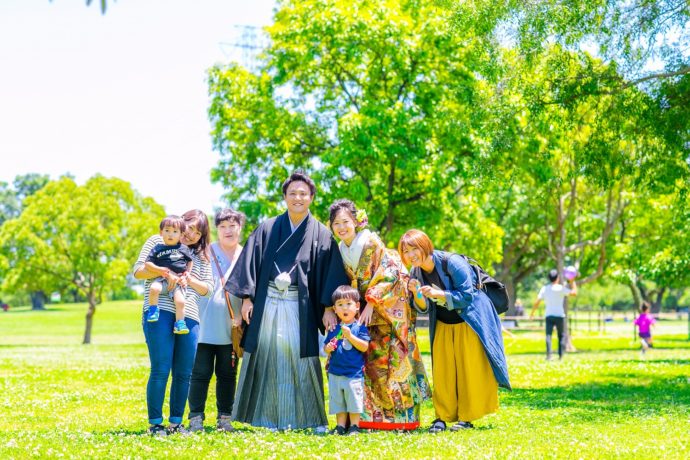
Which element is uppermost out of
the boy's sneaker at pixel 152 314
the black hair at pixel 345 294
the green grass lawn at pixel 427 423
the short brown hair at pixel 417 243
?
the short brown hair at pixel 417 243

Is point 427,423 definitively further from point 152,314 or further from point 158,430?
point 152,314

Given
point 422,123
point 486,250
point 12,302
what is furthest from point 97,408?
point 12,302

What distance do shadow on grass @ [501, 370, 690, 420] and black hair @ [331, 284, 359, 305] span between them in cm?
354

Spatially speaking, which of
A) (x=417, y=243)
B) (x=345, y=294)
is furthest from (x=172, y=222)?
(x=417, y=243)

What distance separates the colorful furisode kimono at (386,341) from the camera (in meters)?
8.39

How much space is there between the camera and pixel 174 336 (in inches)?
317

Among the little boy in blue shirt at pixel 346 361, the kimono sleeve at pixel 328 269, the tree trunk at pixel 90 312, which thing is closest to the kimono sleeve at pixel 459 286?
the little boy in blue shirt at pixel 346 361

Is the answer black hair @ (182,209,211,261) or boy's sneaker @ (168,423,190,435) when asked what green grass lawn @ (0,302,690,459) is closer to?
boy's sneaker @ (168,423,190,435)

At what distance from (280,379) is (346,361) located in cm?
70

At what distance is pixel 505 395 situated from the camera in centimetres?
1266

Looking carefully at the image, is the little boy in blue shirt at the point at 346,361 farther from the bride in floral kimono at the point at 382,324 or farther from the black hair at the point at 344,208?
the black hair at the point at 344,208

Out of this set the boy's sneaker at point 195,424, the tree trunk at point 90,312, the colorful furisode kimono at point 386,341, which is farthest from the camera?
the tree trunk at point 90,312

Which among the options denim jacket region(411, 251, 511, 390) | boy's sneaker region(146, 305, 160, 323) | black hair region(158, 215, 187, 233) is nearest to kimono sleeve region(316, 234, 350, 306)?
denim jacket region(411, 251, 511, 390)

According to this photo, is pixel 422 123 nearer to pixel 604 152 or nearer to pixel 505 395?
pixel 604 152
